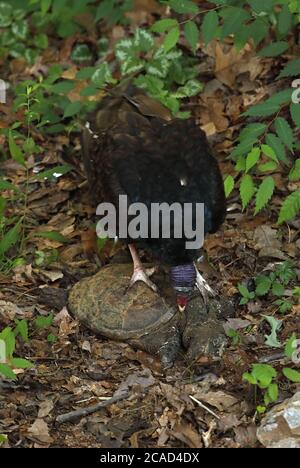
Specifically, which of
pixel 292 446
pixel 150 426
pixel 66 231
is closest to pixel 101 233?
pixel 66 231

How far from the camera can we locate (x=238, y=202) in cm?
645

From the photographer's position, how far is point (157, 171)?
5445 millimetres

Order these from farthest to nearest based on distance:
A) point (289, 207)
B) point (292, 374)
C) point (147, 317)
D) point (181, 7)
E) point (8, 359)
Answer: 1. point (181, 7)
2. point (147, 317)
3. point (289, 207)
4. point (8, 359)
5. point (292, 374)

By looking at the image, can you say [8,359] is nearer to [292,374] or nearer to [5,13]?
[292,374]

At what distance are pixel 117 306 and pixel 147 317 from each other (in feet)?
0.77

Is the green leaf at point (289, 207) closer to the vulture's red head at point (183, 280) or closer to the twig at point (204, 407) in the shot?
the vulture's red head at point (183, 280)

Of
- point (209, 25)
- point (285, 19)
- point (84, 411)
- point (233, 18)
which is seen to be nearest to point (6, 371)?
point (84, 411)

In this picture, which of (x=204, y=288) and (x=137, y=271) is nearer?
(x=204, y=288)

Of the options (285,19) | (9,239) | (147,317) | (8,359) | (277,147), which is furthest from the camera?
(9,239)

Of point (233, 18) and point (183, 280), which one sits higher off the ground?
point (233, 18)

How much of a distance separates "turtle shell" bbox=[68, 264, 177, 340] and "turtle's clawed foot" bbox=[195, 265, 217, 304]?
239 mm

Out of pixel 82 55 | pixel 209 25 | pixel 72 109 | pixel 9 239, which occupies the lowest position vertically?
pixel 9 239

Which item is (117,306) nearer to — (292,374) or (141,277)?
(141,277)

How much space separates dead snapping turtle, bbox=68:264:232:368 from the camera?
5168mm
